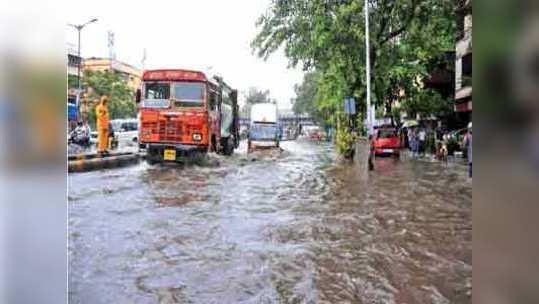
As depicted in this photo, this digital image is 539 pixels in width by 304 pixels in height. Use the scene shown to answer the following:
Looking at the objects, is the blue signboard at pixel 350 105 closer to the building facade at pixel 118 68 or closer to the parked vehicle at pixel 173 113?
the parked vehicle at pixel 173 113

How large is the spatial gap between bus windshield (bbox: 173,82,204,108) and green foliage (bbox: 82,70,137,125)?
45.1 feet

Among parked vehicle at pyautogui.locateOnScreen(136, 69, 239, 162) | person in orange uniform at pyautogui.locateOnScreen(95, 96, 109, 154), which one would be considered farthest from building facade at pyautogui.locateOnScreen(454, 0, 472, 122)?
person in orange uniform at pyautogui.locateOnScreen(95, 96, 109, 154)

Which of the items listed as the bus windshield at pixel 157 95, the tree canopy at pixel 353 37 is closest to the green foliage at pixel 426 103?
the tree canopy at pixel 353 37

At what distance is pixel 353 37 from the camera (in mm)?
18328

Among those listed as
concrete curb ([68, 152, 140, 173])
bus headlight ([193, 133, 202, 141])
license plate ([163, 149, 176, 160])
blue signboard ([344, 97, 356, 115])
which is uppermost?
blue signboard ([344, 97, 356, 115])

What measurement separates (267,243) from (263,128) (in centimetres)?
1884

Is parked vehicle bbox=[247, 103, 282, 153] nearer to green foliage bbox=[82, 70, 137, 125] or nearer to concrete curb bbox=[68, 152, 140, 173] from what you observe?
green foliage bbox=[82, 70, 137, 125]

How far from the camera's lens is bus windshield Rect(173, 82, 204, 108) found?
14555 mm

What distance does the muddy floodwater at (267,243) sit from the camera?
4.16 m

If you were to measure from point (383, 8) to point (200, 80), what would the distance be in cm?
678

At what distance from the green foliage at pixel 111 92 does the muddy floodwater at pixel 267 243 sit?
17.5 meters

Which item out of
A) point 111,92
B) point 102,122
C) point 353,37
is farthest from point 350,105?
point 111,92

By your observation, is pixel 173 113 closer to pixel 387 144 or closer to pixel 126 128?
pixel 387 144
